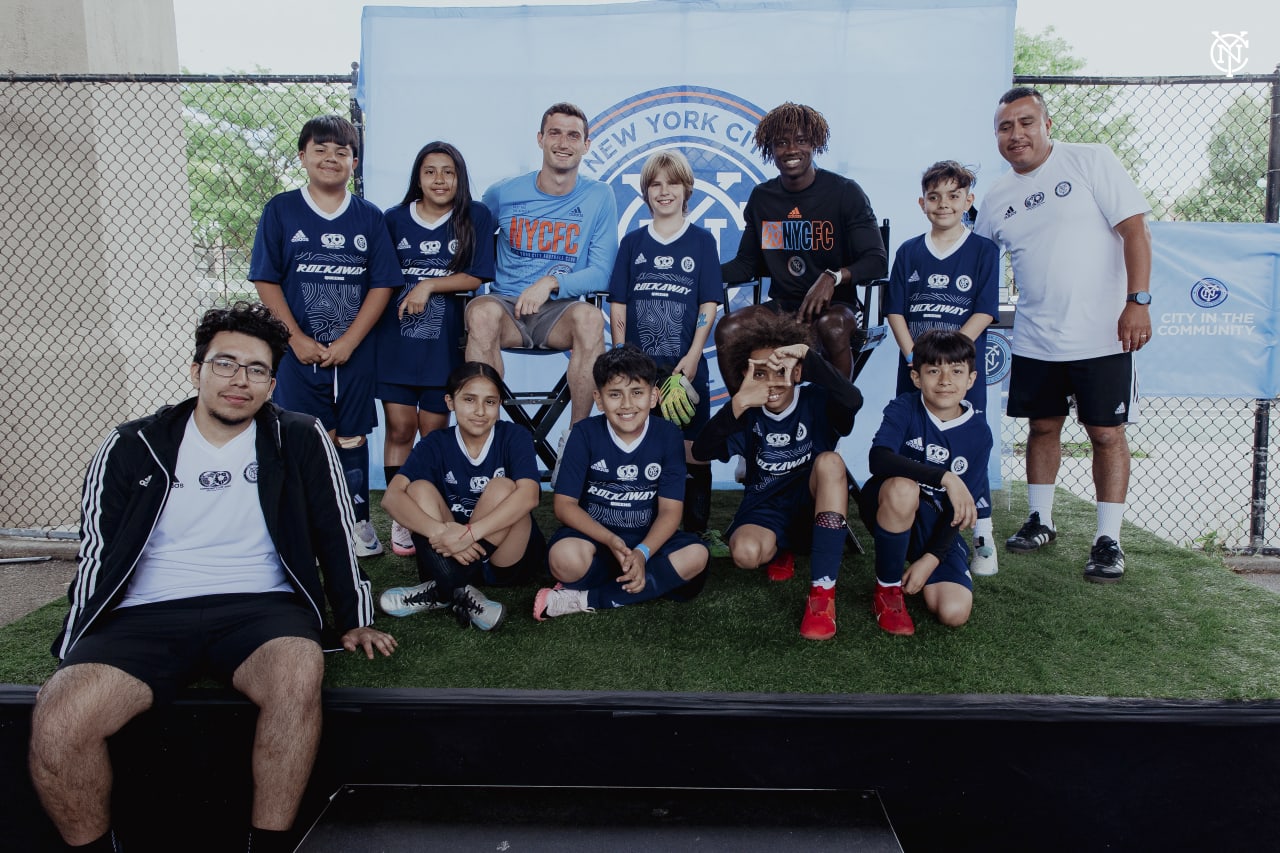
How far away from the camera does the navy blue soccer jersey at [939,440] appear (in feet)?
8.25

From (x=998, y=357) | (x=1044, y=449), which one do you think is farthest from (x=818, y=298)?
(x=998, y=357)

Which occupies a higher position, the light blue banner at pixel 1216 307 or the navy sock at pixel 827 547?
the light blue banner at pixel 1216 307

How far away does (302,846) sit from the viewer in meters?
1.70

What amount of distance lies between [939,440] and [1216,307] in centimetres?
207

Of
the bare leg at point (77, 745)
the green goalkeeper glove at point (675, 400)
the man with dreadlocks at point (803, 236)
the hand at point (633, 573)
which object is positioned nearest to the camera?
the bare leg at point (77, 745)

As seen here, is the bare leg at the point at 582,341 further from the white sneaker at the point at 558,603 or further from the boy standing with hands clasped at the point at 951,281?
the boy standing with hands clasped at the point at 951,281

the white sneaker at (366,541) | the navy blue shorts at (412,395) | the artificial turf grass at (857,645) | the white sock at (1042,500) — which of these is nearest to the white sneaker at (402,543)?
the white sneaker at (366,541)

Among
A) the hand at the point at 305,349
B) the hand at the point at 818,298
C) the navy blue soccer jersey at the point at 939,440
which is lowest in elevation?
the navy blue soccer jersey at the point at 939,440

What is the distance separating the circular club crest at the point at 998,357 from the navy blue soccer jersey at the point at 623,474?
6.95 ft

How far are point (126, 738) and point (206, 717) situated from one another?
18cm

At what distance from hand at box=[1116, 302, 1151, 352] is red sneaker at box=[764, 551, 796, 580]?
4.61 ft

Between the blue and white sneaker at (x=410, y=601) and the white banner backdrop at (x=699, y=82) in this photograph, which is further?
the white banner backdrop at (x=699, y=82)

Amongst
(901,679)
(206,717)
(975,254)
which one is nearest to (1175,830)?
(901,679)

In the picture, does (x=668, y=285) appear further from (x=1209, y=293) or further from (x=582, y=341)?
(x=1209, y=293)
